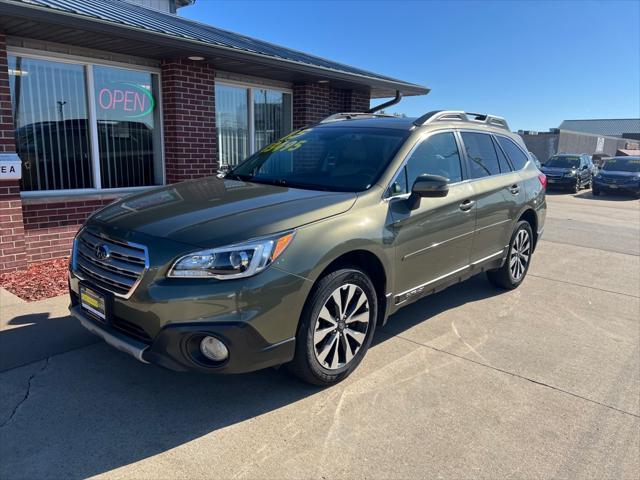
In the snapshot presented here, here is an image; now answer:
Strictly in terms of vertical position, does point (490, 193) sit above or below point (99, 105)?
below

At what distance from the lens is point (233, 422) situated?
3.03m

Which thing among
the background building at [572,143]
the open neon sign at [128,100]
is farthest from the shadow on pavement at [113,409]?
the background building at [572,143]

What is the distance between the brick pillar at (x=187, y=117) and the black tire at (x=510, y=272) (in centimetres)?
483

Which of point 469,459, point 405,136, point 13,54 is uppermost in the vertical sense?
point 13,54

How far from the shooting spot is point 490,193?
492 centimetres

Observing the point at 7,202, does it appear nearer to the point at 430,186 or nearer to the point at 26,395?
the point at 26,395

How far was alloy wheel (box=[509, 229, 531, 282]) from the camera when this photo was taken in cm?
566

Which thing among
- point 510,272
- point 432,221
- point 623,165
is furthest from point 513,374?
point 623,165

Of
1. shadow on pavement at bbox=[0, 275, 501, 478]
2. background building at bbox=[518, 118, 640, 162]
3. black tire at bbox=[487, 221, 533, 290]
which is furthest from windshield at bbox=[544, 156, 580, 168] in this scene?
shadow on pavement at bbox=[0, 275, 501, 478]

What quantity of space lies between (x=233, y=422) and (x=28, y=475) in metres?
1.08

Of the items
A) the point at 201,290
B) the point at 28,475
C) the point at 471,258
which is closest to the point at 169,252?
the point at 201,290

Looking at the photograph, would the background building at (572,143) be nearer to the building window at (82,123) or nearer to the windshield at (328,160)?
the building window at (82,123)

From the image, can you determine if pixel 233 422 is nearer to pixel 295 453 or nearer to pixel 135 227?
pixel 295 453

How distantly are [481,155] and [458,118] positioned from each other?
44 cm
